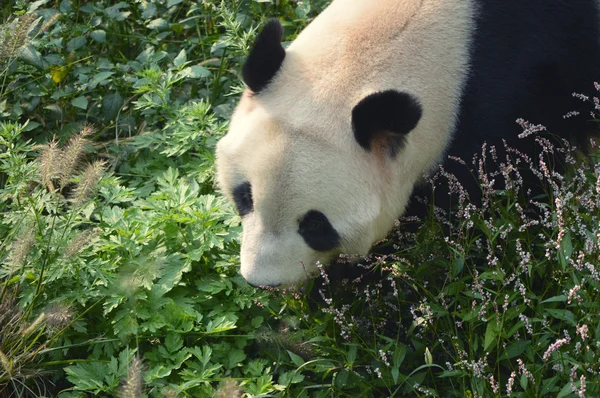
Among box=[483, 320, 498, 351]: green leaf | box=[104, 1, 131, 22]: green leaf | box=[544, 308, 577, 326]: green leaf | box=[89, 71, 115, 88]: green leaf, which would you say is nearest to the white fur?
box=[483, 320, 498, 351]: green leaf

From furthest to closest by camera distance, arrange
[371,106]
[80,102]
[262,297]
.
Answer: [80,102], [262,297], [371,106]

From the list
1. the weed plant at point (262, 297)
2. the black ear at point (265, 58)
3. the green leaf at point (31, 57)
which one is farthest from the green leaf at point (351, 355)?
the green leaf at point (31, 57)

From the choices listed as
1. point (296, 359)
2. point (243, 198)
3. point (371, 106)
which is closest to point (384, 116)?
point (371, 106)

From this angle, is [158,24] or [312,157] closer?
[312,157]

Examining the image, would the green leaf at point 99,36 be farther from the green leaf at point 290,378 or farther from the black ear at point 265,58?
the green leaf at point 290,378

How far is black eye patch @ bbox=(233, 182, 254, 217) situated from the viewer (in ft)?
12.0

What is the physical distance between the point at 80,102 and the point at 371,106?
2307 millimetres

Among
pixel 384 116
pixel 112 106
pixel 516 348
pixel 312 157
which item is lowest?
pixel 112 106

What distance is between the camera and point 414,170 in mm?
3773

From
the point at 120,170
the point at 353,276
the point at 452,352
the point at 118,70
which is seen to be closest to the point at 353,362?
the point at 452,352

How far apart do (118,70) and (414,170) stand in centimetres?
226

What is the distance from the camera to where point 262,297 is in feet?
12.6

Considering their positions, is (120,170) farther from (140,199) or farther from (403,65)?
(403,65)

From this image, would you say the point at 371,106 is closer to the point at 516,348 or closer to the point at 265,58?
the point at 265,58
